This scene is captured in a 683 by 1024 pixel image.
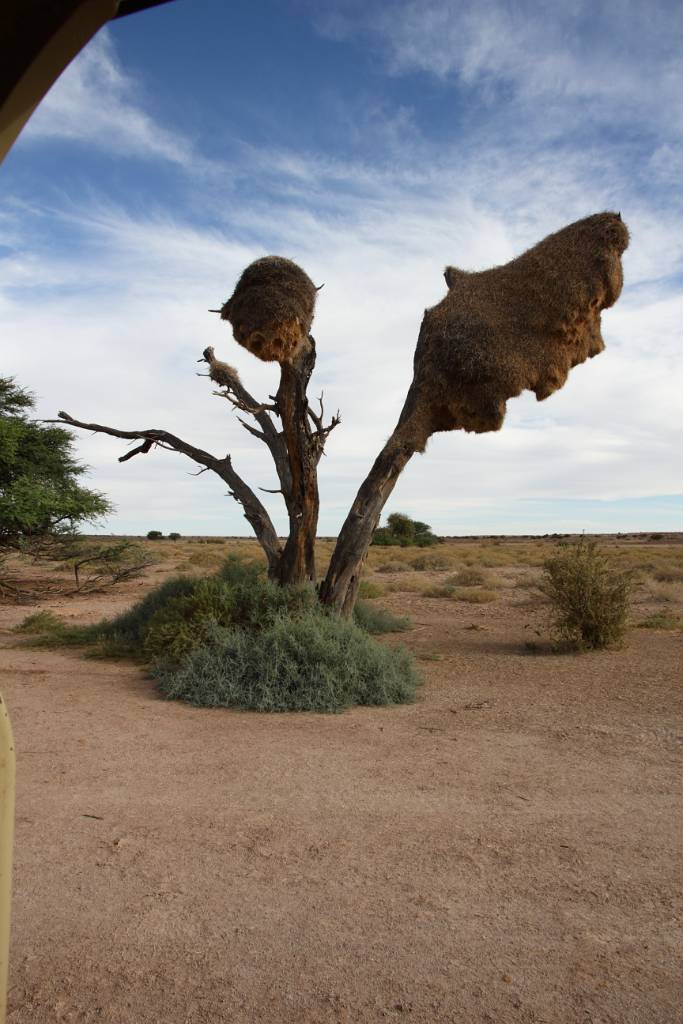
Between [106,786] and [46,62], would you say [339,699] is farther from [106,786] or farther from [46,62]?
[46,62]

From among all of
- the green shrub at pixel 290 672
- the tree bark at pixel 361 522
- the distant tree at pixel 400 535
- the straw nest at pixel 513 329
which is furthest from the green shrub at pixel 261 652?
the distant tree at pixel 400 535

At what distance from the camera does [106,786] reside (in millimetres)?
6195

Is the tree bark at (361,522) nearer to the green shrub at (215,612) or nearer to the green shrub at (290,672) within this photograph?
the green shrub at (215,612)

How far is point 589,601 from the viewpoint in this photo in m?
13.2

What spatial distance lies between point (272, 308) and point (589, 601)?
7.27 metres

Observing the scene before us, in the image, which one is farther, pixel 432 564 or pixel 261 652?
pixel 432 564

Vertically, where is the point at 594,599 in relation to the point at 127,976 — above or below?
above

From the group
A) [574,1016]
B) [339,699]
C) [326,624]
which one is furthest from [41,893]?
[326,624]

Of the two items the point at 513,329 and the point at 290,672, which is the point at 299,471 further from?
the point at 290,672

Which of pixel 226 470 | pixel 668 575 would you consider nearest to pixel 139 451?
pixel 226 470

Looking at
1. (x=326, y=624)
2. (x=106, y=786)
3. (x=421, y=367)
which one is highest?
(x=421, y=367)

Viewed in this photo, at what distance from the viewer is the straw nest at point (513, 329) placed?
40.5 feet

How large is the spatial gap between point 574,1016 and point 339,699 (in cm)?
609

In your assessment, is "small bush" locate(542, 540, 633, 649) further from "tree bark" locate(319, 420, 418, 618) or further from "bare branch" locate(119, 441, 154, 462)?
"bare branch" locate(119, 441, 154, 462)
